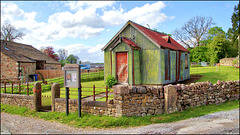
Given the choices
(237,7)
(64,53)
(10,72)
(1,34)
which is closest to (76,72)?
(10,72)

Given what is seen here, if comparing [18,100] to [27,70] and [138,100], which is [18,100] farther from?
[27,70]

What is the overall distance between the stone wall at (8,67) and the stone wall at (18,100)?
47.3 feet

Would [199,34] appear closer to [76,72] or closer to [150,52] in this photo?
[150,52]

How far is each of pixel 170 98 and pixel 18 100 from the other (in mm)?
9035

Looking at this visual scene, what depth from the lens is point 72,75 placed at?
27.2ft

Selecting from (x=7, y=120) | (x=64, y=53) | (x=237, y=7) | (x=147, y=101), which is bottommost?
(x=7, y=120)

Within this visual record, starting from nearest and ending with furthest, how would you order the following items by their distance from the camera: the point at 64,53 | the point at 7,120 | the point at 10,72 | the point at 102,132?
the point at 102,132 → the point at 7,120 → the point at 10,72 → the point at 64,53

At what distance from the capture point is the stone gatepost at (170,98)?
8000 mm

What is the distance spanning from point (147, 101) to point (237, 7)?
55465 millimetres

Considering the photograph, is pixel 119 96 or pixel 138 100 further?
pixel 138 100

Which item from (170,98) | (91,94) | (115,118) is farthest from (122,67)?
(115,118)

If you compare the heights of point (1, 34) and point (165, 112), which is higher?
point (1, 34)

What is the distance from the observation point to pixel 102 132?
6.57 m

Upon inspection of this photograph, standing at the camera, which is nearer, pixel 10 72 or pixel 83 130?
pixel 83 130
